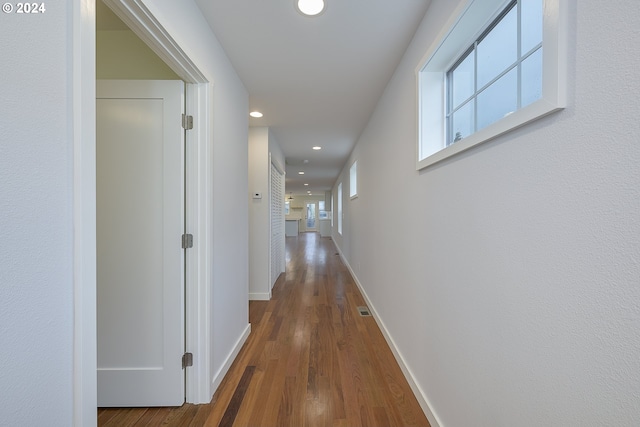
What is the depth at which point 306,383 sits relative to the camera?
179cm

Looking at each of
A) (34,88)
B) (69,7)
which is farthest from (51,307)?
(69,7)

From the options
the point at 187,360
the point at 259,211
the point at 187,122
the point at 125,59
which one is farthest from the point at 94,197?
the point at 259,211

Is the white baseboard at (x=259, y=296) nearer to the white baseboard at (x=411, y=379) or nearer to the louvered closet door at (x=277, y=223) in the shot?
the louvered closet door at (x=277, y=223)

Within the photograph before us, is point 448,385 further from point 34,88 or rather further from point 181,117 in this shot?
point 181,117

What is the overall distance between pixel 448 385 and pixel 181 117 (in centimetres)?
209

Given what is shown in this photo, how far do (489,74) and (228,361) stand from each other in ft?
7.96

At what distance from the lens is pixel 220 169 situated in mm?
1823

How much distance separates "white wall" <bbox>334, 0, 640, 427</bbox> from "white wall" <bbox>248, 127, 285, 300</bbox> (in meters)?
2.47

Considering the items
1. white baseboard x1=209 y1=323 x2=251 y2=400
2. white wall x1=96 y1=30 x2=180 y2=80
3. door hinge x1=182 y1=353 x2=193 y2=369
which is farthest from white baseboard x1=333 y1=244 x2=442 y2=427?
white wall x1=96 y1=30 x2=180 y2=80

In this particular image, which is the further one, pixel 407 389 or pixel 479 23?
pixel 407 389

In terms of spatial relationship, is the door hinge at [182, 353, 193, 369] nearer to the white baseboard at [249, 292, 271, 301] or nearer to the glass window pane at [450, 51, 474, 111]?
the white baseboard at [249, 292, 271, 301]

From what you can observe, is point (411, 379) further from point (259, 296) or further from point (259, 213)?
point (259, 213)

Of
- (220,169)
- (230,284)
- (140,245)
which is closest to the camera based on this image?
(140,245)

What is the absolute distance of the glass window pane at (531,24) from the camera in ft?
2.83
